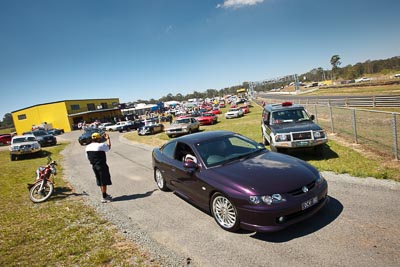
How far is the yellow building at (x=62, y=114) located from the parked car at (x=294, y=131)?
2182 inches

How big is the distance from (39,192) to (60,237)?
3.02 m

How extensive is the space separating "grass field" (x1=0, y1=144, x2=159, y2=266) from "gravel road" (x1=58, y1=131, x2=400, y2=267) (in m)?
0.31

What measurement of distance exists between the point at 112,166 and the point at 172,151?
586 centimetres

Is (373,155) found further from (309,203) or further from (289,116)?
(309,203)

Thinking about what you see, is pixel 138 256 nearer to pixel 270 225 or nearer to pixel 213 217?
pixel 213 217

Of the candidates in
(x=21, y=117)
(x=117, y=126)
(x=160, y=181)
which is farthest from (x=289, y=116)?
(x=21, y=117)

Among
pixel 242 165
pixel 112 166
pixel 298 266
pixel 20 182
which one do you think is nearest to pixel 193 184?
pixel 242 165

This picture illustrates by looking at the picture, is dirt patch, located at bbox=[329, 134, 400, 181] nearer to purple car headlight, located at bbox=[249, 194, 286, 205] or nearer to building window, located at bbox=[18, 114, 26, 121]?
purple car headlight, located at bbox=[249, 194, 286, 205]

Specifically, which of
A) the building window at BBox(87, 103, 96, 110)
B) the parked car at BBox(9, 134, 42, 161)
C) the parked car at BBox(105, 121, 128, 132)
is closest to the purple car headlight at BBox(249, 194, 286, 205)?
the parked car at BBox(9, 134, 42, 161)

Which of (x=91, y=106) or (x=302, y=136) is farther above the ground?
(x=91, y=106)

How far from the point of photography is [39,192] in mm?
6969

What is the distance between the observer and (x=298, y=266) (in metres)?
3.18

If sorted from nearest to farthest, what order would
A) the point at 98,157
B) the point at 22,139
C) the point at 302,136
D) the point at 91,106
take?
the point at 98,157 < the point at 302,136 < the point at 22,139 < the point at 91,106

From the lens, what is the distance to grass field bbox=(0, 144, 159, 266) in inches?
151
